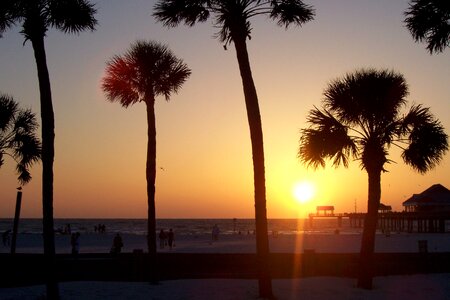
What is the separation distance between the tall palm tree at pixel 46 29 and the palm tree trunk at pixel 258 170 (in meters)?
4.74

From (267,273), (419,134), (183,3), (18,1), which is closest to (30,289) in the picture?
(267,273)

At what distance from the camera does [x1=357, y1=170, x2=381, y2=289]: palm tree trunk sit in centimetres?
2034

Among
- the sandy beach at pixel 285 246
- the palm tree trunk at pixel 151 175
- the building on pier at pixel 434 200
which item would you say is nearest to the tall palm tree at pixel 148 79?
the palm tree trunk at pixel 151 175

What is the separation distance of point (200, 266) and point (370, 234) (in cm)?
705

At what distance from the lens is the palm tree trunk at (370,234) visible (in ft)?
66.7

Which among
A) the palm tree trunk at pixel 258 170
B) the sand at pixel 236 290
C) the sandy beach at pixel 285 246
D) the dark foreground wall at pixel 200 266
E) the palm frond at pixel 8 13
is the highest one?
the palm frond at pixel 8 13

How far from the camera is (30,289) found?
19453mm

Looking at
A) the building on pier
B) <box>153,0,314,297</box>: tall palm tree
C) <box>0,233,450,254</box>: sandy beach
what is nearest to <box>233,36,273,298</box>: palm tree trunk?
<box>153,0,314,297</box>: tall palm tree

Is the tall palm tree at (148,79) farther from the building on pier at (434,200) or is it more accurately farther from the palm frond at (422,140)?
the building on pier at (434,200)

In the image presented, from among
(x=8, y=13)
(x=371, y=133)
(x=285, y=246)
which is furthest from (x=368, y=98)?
(x=285, y=246)

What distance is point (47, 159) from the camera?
57.2 ft

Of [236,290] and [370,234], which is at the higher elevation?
[370,234]

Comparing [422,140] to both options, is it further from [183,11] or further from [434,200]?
[434,200]

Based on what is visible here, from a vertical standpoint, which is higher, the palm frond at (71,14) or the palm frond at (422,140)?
the palm frond at (71,14)
